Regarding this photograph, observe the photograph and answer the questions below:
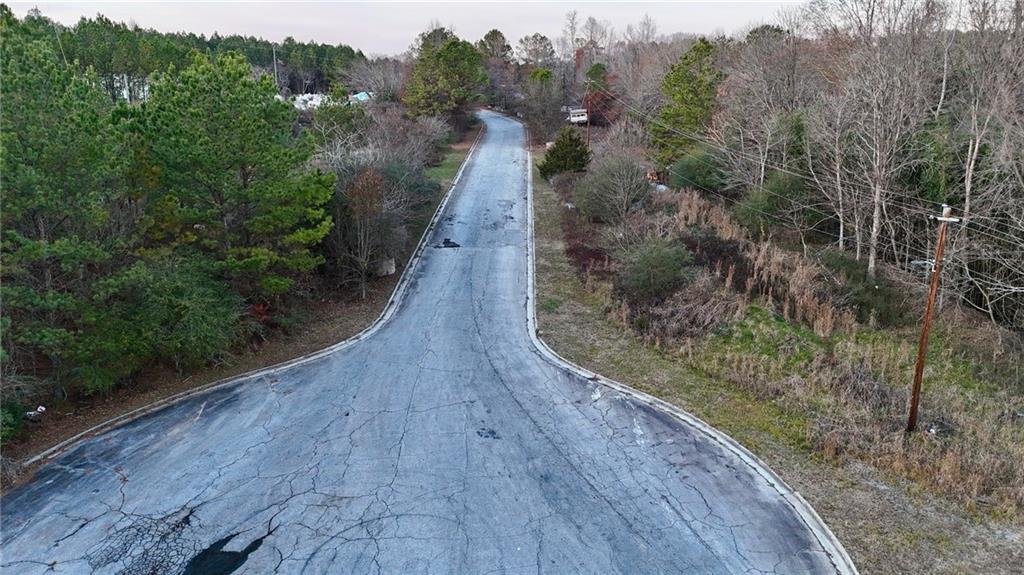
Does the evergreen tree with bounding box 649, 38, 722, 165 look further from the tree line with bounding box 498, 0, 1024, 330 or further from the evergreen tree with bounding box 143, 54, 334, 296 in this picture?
the evergreen tree with bounding box 143, 54, 334, 296

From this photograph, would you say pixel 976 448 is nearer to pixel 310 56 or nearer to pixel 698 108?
pixel 698 108

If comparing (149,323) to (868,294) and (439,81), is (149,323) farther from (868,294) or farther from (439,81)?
(439,81)

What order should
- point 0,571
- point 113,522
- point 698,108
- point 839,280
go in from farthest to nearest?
1. point 698,108
2. point 839,280
3. point 113,522
4. point 0,571

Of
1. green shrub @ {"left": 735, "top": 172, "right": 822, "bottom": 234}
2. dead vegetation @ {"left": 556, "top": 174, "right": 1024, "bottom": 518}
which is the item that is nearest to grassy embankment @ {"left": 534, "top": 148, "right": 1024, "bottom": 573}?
dead vegetation @ {"left": 556, "top": 174, "right": 1024, "bottom": 518}

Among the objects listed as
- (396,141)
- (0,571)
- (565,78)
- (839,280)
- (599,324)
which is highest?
(565,78)

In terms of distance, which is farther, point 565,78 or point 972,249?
point 565,78

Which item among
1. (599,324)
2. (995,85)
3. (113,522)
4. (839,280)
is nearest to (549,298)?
(599,324)

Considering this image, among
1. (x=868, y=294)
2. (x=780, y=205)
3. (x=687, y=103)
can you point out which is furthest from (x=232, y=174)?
(x=687, y=103)
